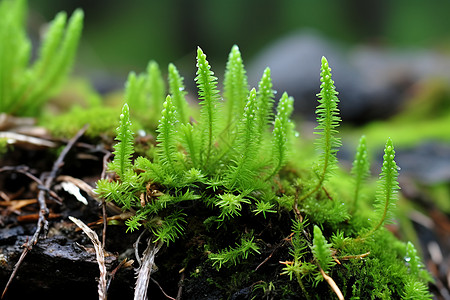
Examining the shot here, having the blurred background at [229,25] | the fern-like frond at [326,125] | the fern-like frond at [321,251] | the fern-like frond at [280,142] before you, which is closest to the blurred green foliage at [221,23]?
the blurred background at [229,25]

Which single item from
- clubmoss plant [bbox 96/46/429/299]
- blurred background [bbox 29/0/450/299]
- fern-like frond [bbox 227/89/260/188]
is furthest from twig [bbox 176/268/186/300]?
blurred background [bbox 29/0/450/299]

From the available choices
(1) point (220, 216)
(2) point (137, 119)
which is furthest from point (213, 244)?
(2) point (137, 119)

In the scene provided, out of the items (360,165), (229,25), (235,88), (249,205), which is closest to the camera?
(249,205)

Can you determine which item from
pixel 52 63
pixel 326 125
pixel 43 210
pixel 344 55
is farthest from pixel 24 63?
pixel 344 55

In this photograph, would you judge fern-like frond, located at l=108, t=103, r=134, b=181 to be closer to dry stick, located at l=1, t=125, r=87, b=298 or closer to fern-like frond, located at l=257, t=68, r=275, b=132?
dry stick, located at l=1, t=125, r=87, b=298

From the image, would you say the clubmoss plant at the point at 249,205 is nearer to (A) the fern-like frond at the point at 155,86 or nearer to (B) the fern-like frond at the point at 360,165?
(B) the fern-like frond at the point at 360,165

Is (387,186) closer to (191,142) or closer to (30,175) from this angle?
→ (191,142)
